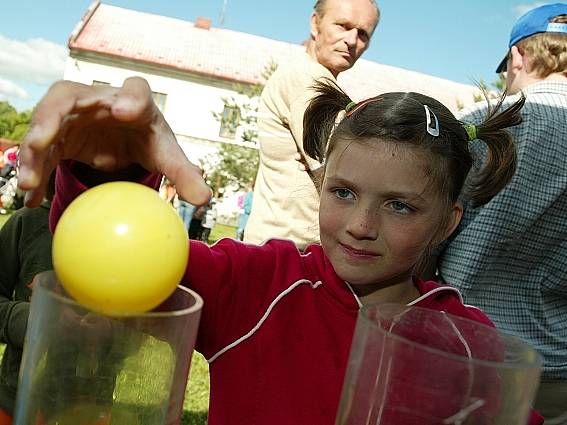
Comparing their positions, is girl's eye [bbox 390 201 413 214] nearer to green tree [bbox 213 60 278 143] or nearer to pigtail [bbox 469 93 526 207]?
pigtail [bbox 469 93 526 207]

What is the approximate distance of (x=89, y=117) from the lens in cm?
88

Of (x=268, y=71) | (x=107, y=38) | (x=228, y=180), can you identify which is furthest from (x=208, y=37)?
(x=268, y=71)

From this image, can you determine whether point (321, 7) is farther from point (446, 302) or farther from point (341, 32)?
point (446, 302)

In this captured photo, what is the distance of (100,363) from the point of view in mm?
679

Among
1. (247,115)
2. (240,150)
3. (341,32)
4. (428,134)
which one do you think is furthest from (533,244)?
(240,150)

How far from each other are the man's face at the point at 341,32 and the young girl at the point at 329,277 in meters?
1.42

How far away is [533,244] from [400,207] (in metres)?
0.94

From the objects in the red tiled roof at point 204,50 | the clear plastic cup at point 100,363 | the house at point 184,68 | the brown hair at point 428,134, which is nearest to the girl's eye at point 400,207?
the brown hair at point 428,134

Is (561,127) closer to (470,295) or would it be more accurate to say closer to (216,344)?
(470,295)

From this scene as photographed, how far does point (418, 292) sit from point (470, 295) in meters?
0.63

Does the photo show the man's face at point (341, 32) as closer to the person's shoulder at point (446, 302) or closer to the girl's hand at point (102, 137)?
the person's shoulder at point (446, 302)

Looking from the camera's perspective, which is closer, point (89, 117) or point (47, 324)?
point (47, 324)

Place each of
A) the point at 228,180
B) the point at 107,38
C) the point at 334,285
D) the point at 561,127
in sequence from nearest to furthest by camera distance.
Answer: the point at 334,285
the point at 561,127
the point at 228,180
the point at 107,38

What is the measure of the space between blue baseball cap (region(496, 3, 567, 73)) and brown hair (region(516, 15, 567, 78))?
2 centimetres
